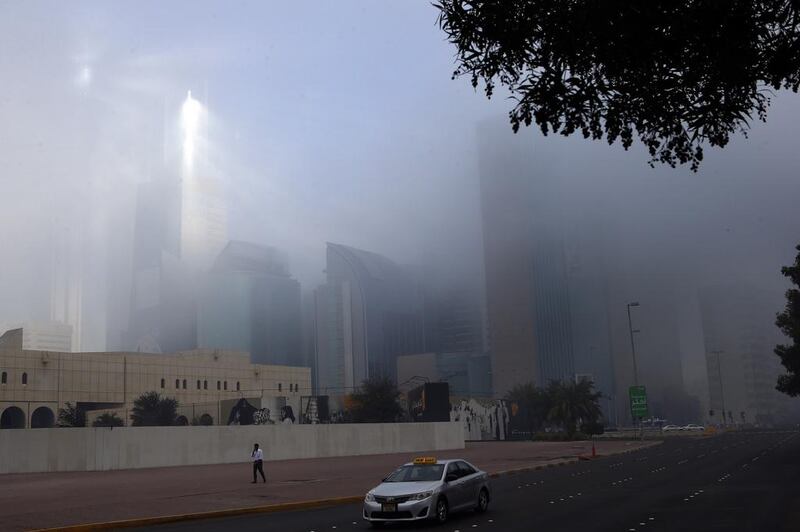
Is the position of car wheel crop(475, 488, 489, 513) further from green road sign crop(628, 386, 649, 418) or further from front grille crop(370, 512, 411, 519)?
green road sign crop(628, 386, 649, 418)

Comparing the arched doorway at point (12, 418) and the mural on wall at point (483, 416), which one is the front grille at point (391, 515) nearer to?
the mural on wall at point (483, 416)

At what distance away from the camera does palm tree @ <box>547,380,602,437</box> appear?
A: 99.4 meters

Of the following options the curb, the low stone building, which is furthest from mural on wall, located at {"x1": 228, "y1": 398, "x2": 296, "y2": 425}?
the curb

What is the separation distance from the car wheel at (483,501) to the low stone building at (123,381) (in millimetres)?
71375

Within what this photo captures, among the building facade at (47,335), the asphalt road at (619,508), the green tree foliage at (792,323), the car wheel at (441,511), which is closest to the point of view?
the asphalt road at (619,508)

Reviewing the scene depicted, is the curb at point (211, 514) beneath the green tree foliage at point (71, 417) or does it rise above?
beneath

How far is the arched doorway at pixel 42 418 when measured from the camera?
10175 centimetres

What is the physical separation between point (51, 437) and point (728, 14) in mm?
42206

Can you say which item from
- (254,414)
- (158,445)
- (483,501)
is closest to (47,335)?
(254,414)

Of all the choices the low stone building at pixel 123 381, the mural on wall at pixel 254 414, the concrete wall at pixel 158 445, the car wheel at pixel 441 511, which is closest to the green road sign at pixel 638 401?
the concrete wall at pixel 158 445

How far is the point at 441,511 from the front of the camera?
55.9 feet

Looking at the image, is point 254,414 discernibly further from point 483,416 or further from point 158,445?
point 158,445

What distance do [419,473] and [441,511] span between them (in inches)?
59.5

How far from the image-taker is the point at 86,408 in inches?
4363
